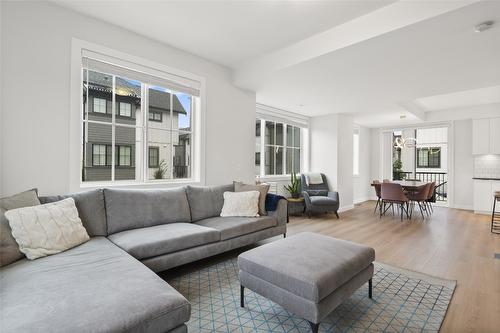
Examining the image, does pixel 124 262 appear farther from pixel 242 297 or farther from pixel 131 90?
pixel 131 90

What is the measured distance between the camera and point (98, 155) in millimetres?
3164

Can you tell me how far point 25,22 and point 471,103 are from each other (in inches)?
327

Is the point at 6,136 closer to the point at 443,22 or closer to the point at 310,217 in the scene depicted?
the point at 443,22

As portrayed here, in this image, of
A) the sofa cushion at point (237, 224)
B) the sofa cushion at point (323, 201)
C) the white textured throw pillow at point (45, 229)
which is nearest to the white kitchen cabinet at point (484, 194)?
the sofa cushion at point (323, 201)

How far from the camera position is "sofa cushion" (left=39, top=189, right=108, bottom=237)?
2.33 metres

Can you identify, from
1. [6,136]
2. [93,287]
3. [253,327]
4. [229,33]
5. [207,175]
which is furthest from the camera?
[207,175]

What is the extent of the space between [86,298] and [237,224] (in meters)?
1.82

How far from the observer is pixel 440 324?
5.89 feet

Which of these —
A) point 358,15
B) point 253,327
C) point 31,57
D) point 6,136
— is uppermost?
point 358,15

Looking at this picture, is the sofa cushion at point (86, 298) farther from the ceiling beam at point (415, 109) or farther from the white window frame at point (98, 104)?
the ceiling beam at point (415, 109)

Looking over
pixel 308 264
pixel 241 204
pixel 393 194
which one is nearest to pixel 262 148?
pixel 241 204

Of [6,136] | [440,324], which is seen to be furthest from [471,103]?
[6,136]

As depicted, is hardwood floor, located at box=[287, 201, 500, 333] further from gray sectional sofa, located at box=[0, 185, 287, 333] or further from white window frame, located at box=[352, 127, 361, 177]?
white window frame, located at box=[352, 127, 361, 177]

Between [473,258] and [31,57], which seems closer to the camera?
[31,57]
